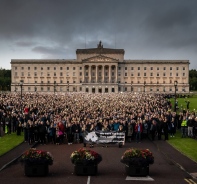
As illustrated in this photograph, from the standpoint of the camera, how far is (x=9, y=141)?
1155 inches

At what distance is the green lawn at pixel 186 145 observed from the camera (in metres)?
23.5

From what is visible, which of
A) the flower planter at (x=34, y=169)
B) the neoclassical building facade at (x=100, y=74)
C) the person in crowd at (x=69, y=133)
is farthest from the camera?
the neoclassical building facade at (x=100, y=74)

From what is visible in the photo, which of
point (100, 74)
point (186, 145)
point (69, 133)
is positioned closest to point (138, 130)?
point (186, 145)

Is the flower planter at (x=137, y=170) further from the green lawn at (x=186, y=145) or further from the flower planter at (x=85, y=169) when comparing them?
the green lawn at (x=186, y=145)

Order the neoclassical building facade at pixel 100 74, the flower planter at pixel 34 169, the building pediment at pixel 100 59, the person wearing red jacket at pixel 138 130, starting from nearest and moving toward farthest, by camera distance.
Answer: the flower planter at pixel 34 169 < the person wearing red jacket at pixel 138 130 < the building pediment at pixel 100 59 < the neoclassical building facade at pixel 100 74

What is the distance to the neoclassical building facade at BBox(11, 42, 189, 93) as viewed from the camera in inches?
Answer: 6516

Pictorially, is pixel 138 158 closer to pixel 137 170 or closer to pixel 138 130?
pixel 137 170

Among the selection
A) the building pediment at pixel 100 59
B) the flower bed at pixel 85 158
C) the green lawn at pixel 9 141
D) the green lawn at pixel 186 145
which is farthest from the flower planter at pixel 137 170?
the building pediment at pixel 100 59

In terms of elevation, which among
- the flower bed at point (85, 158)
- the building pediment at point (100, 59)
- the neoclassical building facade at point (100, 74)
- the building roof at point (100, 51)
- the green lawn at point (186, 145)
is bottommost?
the green lawn at point (186, 145)

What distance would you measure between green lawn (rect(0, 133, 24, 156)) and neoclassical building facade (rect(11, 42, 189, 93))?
131 meters

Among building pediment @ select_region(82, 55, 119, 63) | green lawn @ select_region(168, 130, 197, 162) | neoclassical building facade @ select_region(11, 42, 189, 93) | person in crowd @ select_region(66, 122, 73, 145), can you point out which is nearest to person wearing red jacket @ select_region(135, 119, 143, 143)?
green lawn @ select_region(168, 130, 197, 162)

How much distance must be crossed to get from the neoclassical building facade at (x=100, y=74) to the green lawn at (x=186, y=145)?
133 metres

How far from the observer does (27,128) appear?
94.9 feet

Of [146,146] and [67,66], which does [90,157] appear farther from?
[67,66]
